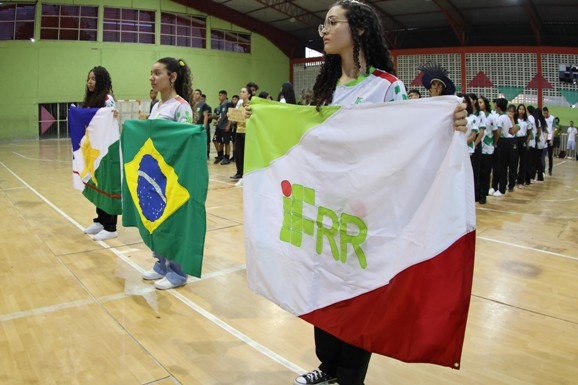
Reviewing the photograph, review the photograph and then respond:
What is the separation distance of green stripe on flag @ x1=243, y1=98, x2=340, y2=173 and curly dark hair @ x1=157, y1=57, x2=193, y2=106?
3.56 ft

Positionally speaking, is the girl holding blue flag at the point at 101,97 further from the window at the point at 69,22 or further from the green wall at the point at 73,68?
the window at the point at 69,22

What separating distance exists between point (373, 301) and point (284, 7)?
16674 millimetres

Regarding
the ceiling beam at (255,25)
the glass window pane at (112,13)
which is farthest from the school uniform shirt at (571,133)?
the glass window pane at (112,13)

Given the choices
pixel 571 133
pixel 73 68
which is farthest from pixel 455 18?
pixel 73 68

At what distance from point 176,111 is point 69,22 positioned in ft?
47.9

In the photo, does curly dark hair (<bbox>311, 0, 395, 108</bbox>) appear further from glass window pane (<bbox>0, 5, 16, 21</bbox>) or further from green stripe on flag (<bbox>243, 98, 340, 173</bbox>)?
glass window pane (<bbox>0, 5, 16, 21</bbox>)

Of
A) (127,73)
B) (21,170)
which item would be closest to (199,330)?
(21,170)

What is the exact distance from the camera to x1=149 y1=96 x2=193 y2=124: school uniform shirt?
2779 mm

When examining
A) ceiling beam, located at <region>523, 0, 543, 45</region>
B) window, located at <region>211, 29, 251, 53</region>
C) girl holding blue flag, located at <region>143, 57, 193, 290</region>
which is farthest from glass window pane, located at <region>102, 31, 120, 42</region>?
girl holding blue flag, located at <region>143, 57, 193, 290</region>

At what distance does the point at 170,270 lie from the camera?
9.62 feet

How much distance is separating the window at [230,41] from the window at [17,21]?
6111mm

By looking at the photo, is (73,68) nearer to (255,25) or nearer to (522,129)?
(255,25)

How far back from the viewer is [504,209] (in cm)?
544

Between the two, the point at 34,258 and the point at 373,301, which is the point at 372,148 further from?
the point at 34,258
